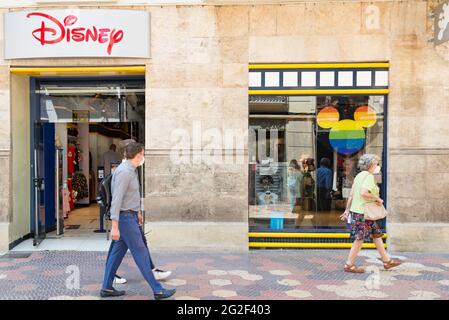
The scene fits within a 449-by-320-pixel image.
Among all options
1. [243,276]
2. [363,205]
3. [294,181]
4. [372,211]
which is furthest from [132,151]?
[294,181]

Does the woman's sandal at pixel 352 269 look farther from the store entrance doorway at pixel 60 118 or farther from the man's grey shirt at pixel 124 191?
the store entrance doorway at pixel 60 118

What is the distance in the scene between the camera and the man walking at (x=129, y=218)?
499 centimetres

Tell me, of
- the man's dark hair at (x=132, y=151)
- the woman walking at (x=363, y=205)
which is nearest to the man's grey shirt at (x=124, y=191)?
the man's dark hair at (x=132, y=151)

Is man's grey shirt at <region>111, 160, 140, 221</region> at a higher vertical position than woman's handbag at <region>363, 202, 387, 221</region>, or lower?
higher

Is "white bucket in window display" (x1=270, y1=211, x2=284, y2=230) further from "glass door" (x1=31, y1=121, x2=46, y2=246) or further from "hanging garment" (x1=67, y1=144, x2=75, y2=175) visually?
"hanging garment" (x1=67, y1=144, x2=75, y2=175)

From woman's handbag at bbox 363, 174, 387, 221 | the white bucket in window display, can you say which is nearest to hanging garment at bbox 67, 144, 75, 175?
the white bucket in window display

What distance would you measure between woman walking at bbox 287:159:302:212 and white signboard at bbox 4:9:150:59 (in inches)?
136

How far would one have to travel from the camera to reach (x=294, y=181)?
839 cm

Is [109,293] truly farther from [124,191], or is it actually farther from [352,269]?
[352,269]

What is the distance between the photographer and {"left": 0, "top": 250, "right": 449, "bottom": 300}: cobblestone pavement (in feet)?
17.6

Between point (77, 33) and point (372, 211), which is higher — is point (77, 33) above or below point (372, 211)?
above

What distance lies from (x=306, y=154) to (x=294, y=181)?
0.58 metres

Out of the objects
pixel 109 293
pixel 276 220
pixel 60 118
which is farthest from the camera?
pixel 60 118
